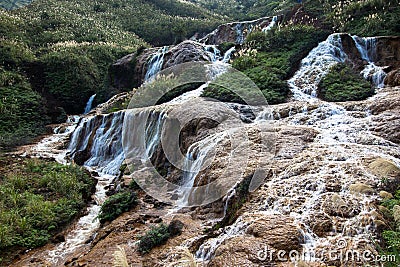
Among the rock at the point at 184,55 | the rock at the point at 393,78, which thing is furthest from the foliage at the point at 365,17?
the rock at the point at 184,55

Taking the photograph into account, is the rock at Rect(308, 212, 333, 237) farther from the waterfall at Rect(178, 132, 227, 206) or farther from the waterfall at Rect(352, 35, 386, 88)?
the waterfall at Rect(352, 35, 386, 88)

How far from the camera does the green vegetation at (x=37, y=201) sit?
704 cm

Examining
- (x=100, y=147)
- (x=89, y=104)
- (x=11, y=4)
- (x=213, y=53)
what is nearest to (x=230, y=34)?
(x=213, y=53)

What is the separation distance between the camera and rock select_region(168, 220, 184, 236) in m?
5.97

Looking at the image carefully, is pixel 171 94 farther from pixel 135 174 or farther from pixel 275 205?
pixel 275 205

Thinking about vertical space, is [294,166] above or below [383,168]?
below

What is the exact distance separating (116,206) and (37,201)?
2309mm

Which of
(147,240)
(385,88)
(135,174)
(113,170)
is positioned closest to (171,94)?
(113,170)

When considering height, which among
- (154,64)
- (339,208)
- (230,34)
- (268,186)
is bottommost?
(268,186)

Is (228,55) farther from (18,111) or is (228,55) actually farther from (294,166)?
(294,166)

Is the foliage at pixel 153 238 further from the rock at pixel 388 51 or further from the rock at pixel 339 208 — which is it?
the rock at pixel 388 51

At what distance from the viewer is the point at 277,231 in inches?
175

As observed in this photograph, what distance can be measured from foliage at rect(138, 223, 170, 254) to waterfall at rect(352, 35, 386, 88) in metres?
9.68

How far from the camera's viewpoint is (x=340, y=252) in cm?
400
